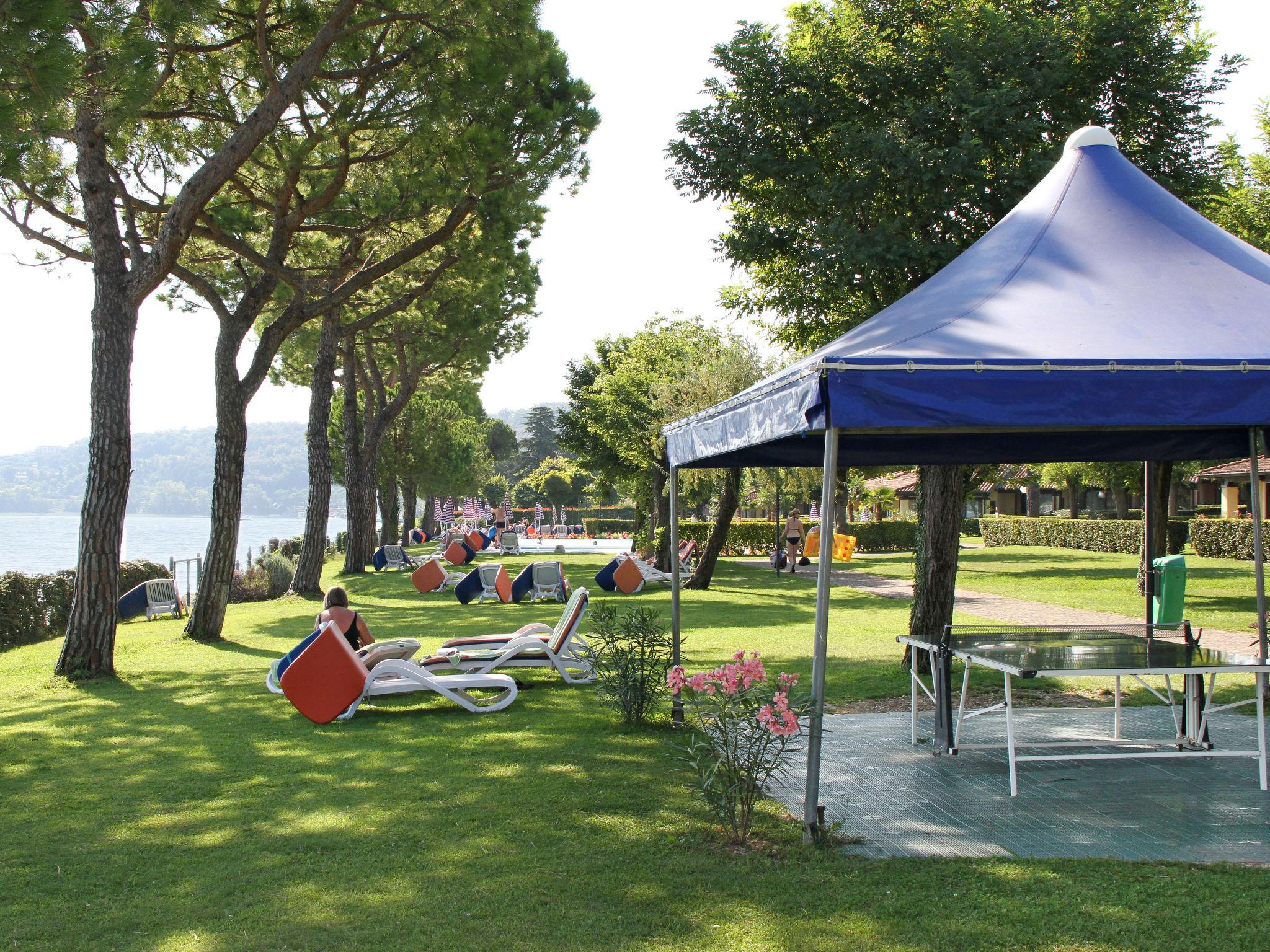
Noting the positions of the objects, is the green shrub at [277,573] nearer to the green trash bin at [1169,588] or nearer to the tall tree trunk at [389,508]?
the tall tree trunk at [389,508]

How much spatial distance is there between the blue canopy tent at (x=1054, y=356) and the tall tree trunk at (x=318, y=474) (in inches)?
682

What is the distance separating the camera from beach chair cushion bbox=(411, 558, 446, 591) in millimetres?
22750

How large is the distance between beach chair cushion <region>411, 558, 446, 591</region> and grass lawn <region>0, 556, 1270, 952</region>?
14.2 m

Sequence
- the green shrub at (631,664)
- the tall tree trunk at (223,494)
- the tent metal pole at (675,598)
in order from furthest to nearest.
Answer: the tall tree trunk at (223,494) → the green shrub at (631,664) → the tent metal pole at (675,598)

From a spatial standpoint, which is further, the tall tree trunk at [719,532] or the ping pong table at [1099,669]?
the tall tree trunk at [719,532]

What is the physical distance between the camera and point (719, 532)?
2255 centimetres

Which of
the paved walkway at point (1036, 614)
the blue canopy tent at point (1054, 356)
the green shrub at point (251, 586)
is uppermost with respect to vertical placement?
the blue canopy tent at point (1054, 356)

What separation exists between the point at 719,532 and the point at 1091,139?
1605 cm

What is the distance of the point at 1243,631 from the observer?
44.3 feet

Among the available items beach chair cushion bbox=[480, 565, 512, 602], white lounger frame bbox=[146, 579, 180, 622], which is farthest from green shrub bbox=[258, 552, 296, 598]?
beach chair cushion bbox=[480, 565, 512, 602]

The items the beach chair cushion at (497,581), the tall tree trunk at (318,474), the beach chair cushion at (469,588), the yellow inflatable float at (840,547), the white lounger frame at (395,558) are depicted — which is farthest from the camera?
the yellow inflatable float at (840,547)

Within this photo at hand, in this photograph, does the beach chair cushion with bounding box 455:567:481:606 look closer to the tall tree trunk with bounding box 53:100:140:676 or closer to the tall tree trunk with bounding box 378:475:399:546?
the tall tree trunk with bounding box 53:100:140:676

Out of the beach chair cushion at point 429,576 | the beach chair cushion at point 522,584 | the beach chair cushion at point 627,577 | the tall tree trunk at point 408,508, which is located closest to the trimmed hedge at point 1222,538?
the beach chair cushion at point 627,577

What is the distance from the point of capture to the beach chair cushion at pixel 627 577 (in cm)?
2195
